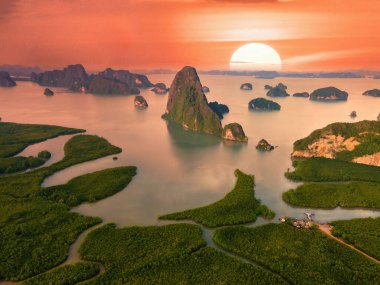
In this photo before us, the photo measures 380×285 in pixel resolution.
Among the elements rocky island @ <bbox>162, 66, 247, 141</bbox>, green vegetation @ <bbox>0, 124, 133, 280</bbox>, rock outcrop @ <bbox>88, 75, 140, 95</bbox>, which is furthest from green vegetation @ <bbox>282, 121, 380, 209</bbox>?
rock outcrop @ <bbox>88, 75, 140, 95</bbox>

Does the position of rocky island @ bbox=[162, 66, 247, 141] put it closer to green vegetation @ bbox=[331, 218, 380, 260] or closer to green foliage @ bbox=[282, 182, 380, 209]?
green foliage @ bbox=[282, 182, 380, 209]

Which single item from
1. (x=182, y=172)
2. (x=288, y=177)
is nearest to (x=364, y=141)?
(x=288, y=177)

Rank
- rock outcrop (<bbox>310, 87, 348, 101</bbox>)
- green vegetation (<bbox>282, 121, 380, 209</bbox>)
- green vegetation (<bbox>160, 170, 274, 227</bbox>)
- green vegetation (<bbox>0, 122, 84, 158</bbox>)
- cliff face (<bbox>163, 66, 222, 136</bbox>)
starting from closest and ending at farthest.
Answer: green vegetation (<bbox>160, 170, 274, 227</bbox>) → green vegetation (<bbox>282, 121, 380, 209</bbox>) → green vegetation (<bbox>0, 122, 84, 158</bbox>) → cliff face (<bbox>163, 66, 222, 136</bbox>) → rock outcrop (<bbox>310, 87, 348, 101</bbox>)

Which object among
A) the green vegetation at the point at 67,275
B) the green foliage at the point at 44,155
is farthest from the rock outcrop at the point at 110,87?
the green vegetation at the point at 67,275

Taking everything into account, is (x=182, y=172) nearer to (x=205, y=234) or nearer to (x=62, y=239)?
(x=205, y=234)

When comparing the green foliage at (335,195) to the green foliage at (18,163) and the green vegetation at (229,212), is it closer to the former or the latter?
the green vegetation at (229,212)
